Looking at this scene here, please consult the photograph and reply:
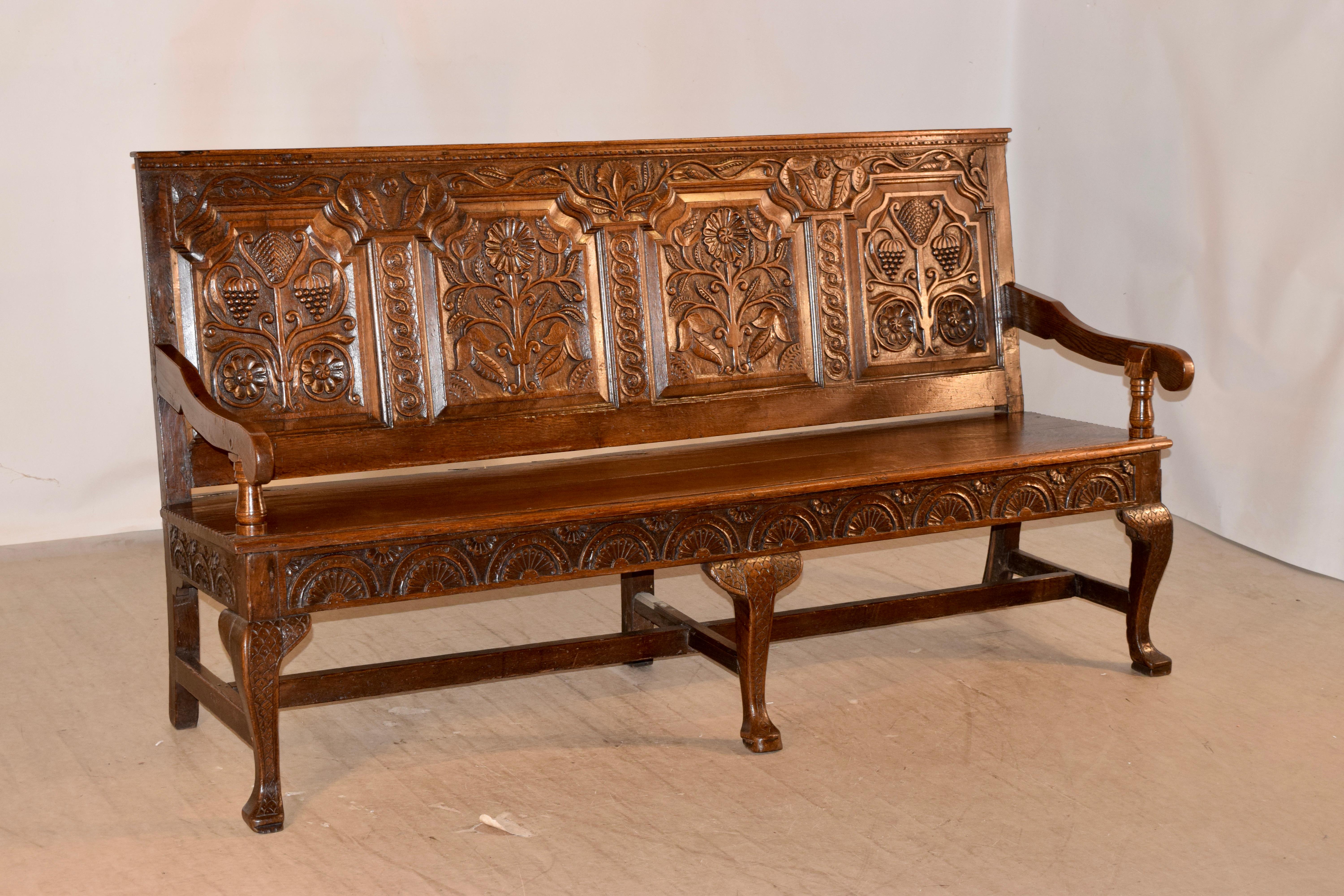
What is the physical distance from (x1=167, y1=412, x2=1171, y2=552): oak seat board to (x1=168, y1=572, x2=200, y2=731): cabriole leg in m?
0.25

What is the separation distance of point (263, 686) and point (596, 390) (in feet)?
4.04

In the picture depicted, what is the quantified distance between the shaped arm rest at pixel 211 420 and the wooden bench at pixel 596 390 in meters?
0.01

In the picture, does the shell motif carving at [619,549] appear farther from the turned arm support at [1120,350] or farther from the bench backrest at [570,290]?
the turned arm support at [1120,350]

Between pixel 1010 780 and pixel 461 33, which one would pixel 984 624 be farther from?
pixel 461 33

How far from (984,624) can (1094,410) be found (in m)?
2.45

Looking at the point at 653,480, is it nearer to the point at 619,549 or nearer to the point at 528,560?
the point at 619,549

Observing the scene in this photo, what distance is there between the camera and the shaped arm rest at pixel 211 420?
2.77 m

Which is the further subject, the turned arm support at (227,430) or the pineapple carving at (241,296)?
the pineapple carving at (241,296)

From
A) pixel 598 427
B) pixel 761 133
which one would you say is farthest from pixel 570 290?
pixel 761 133

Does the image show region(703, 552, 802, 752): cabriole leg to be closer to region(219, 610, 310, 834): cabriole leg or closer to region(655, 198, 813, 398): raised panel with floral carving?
region(655, 198, 813, 398): raised panel with floral carving

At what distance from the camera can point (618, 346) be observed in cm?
371

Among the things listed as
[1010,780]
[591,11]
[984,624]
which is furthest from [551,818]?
[591,11]

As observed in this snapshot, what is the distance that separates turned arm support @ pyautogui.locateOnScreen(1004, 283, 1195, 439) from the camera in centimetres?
365

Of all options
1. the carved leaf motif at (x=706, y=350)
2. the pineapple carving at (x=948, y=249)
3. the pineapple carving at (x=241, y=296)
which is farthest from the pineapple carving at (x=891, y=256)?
the pineapple carving at (x=241, y=296)
